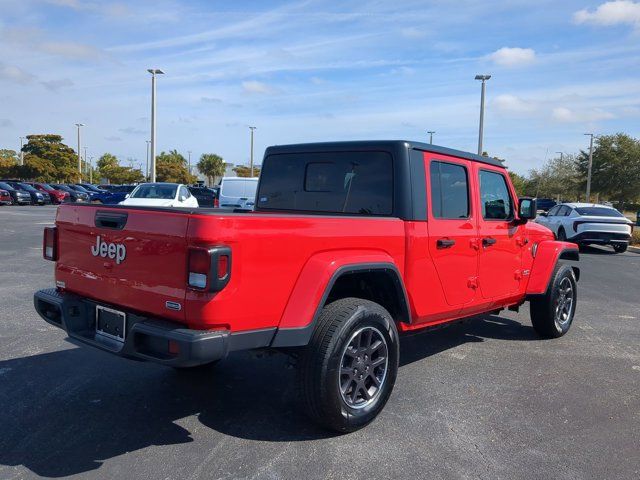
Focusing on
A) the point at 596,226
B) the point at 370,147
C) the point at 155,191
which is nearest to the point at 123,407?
the point at 370,147

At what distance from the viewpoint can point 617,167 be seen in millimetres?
46031

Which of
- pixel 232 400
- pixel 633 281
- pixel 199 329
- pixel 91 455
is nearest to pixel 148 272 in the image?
pixel 199 329

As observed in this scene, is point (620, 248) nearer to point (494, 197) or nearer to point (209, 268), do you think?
point (494, 197)

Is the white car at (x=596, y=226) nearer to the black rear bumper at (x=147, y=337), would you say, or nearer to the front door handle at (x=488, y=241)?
the front door handle at (x=488, y=241)

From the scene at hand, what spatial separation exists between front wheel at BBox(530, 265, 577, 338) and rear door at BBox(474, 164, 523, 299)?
2.17 ft

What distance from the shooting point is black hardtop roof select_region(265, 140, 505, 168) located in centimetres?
439

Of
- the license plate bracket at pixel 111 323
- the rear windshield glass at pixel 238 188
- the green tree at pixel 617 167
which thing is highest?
the green tree at pixel 617 167

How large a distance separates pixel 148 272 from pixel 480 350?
3866mm

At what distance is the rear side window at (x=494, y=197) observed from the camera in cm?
521

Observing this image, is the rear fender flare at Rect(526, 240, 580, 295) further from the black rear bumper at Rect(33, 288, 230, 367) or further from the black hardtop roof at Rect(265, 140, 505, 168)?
the black rear bumper at Rect(33, 288, 230, 367)

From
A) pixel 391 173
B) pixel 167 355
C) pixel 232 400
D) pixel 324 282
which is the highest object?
pixel 391 173

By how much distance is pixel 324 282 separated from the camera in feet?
11.4

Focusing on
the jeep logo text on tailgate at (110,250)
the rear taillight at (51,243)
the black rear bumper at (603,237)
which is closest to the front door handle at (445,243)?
the jeep logo text on tailgate at (110,250)

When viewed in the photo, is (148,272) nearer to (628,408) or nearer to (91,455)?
(91,455)
